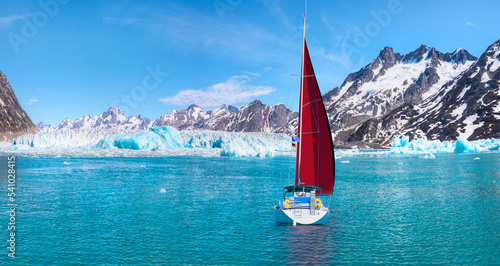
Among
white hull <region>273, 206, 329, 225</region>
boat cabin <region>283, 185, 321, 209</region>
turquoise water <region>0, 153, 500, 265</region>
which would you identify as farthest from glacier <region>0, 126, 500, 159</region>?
white hull <region>273, 206, 329, 225</region>

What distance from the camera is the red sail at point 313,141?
30.3 meters

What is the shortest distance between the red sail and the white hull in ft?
8.93

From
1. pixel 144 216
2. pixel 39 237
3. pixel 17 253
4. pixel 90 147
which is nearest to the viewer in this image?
pixel 17 253

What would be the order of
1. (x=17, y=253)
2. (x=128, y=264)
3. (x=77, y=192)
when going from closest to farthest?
(x=128, y=264)
(x=17, y=253)
(x=77, y=192)

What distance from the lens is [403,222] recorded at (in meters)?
31.0

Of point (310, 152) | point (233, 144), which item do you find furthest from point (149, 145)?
point (310, 152)

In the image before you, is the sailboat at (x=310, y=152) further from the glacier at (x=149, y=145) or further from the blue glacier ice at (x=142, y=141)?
the blue glacier ice at (x=142, y=141)

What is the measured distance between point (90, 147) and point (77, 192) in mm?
122414

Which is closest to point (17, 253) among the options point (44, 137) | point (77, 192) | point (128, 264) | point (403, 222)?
point (128, 264)

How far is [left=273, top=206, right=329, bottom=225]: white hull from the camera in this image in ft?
93.4

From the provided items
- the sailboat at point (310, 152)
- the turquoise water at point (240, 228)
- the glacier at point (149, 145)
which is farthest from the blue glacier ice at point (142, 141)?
the sailboat at point (310, 152)

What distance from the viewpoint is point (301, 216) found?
28.6 metres

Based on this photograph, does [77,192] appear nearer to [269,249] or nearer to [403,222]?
[269,249]

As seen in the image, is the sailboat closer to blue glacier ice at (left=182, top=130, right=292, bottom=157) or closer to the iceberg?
blue glacier ice at (left=182, top=130, right=292, bottom=157)
